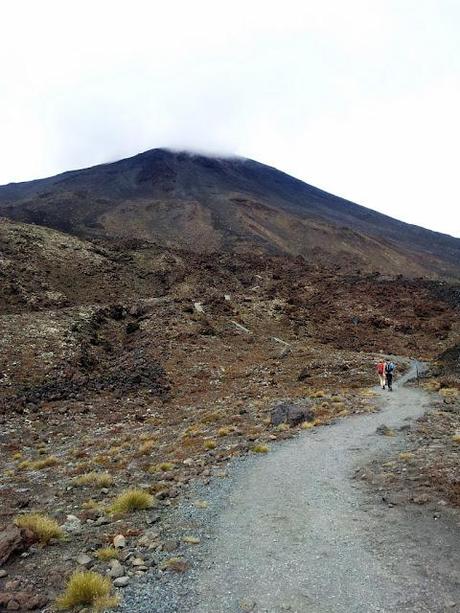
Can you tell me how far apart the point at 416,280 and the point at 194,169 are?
107598 mm

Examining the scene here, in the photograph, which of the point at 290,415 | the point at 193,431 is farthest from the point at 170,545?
the point at 290,415

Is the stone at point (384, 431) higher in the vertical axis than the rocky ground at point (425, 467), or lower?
lower

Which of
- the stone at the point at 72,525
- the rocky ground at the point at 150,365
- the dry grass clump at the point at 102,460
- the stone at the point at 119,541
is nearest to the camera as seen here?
the stone at the point at 119,541

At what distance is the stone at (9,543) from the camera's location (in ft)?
26.6

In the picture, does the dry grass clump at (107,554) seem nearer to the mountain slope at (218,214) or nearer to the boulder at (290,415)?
the boulder at (290,415)

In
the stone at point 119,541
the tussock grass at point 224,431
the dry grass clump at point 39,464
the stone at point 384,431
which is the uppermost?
the stone at point 119,541

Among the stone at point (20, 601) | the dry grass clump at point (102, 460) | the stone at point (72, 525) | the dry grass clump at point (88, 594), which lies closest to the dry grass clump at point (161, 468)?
the dry grass clump at point (102, 460)

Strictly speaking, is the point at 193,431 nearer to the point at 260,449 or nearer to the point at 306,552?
the point at 260,449

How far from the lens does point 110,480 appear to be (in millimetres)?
13156

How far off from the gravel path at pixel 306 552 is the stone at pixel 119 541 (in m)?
1.32

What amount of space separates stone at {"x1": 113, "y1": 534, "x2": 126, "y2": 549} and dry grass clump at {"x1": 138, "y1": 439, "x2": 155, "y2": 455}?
7846 millimetres

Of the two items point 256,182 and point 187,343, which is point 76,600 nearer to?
point 187,343

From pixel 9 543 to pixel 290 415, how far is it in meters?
13.4

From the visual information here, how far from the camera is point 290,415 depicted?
19875mm
